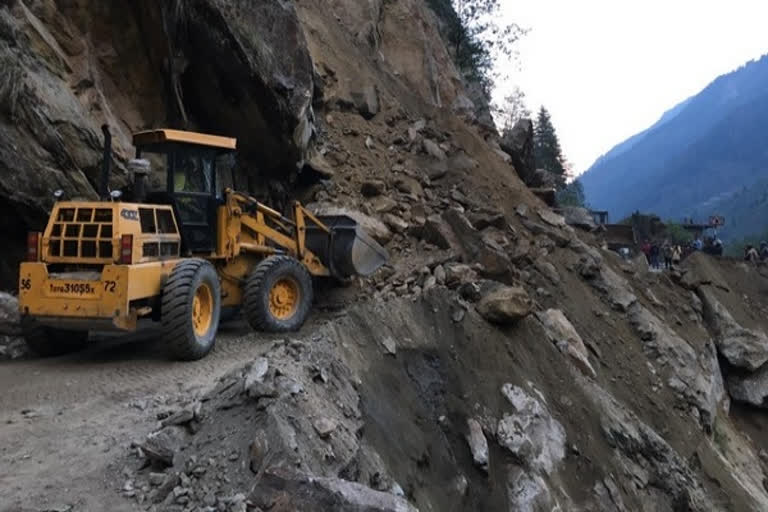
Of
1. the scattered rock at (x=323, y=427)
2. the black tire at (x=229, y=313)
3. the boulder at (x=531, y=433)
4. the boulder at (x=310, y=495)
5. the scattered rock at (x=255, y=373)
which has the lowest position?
the boulder at (x=531, y=433)

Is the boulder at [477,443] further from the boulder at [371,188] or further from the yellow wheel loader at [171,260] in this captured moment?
the boulder at [371,188]

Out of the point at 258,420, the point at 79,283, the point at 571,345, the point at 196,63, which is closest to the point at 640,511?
the point at 571,345

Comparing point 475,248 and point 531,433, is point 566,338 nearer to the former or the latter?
point 475,248

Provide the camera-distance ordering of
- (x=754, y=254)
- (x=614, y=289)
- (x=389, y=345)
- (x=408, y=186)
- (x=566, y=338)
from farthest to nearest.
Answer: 1. (x=754, y=254)
2. (x=614, y=289)
3. (x=408, y=186)
4. (x=566, y=338)
5. (x=389, y=345)

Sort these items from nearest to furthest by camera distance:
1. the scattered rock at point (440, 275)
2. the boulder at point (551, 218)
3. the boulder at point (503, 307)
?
1. the boulder at point (503, 307)
2. the scattered rock at point (440, 275)
3. the boulder at point (551, 218)

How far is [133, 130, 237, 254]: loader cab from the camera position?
7770mm

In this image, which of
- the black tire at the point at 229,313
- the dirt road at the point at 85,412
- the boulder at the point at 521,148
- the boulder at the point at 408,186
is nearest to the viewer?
the dirt road at the point at 85,412

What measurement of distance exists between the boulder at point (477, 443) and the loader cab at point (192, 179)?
Answer: 395 centimetres

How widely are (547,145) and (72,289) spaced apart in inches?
2120

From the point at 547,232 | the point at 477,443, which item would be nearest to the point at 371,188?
the point at 547,232

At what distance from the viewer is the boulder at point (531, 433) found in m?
8.07

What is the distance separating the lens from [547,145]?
56344 mm

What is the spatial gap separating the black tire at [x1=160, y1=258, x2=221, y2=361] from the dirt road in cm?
17

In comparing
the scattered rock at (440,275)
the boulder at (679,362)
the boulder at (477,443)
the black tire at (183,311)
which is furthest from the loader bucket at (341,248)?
the boulder at (679,362)
